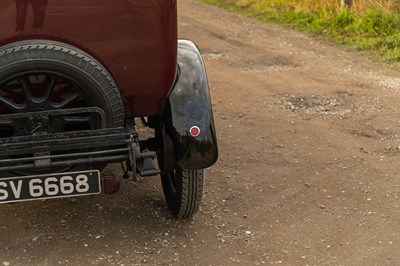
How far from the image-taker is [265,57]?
8391mm

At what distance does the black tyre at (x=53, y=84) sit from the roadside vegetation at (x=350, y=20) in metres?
5.16

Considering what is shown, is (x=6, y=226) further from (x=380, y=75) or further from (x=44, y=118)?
(x=380, y=75)

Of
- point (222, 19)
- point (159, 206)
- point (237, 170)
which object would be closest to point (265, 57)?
point (222, 19)

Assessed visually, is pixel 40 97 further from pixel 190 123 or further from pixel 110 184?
pixel 190 123

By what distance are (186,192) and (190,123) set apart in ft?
1.64

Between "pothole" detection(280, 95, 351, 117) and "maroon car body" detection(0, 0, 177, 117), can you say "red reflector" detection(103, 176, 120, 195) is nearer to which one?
"maroon car body" detection(0, 0, 177, 117)

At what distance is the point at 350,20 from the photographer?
938cm

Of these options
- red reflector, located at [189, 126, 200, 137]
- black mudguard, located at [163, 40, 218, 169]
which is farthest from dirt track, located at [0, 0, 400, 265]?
red reflector, located at [189, 126, 200, 137]

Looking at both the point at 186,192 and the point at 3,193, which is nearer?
the point at 3,193

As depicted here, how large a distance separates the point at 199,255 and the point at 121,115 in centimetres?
99

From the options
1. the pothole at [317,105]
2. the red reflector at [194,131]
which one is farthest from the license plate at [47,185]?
the pothole at [317,105]

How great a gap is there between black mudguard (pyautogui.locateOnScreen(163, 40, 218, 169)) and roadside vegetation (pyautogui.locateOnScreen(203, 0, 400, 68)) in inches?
179

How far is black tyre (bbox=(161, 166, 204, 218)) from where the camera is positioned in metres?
3.96

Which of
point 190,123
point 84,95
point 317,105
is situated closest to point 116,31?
point 84,95
